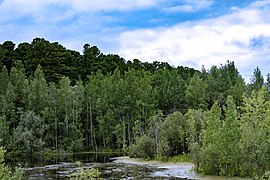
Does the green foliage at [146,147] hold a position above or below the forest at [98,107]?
below

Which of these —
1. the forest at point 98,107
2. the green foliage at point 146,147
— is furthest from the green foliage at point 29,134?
the green foliage at point 146,147

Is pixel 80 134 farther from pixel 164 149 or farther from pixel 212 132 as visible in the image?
pixel 212 132

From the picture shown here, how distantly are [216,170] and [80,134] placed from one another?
147 ft

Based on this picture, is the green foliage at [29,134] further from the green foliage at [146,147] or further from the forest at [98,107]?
the green foliage at [146,147]

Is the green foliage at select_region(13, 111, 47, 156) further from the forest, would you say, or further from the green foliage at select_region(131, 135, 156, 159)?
the green foliage at select_region(131, 135, 156, 159)

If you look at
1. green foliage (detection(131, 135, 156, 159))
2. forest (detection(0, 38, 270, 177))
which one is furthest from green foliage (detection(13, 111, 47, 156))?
green foliage (detection(131, 135, 156, 159))

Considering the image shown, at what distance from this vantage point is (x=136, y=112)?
250ft

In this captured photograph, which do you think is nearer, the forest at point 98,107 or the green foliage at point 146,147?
the green foliage at point 146,147

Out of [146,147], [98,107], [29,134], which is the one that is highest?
[98,107]

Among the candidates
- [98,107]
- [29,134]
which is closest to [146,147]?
[29,134]

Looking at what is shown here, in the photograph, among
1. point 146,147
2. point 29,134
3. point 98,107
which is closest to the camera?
point 146,147

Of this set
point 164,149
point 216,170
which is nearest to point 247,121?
point 216,170

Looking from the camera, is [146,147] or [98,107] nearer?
[146,147]

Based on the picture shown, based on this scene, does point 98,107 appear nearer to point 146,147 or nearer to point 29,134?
point 29,134
